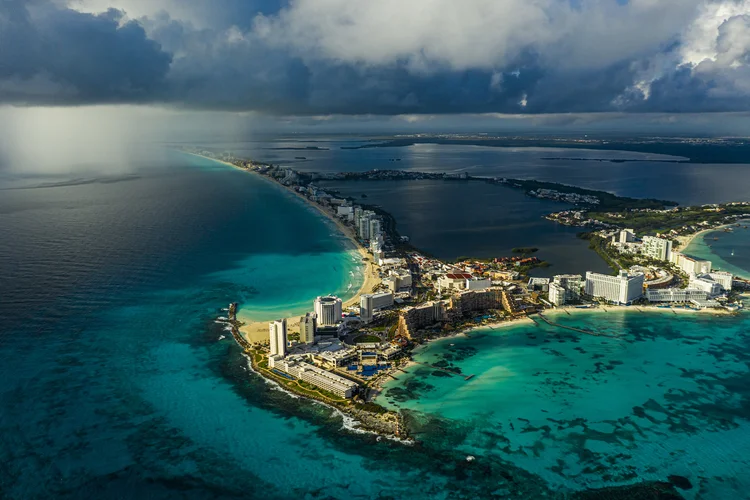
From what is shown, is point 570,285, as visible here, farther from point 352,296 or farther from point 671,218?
point 671,218

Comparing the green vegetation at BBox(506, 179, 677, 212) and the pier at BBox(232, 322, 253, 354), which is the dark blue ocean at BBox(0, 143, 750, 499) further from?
the green vegetation at BBox(506, 179, 677, 212)

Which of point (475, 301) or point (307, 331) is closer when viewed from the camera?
point (307, 331)

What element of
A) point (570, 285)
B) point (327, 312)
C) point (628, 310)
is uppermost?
point (570, 285)

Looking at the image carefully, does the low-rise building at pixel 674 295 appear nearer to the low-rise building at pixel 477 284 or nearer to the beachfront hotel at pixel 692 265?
the beachfront hotel at pixel 692 265

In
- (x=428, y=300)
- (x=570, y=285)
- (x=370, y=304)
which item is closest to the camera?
(x=370, y=304)

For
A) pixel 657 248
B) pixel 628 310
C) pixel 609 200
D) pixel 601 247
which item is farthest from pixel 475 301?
pixel 609 200

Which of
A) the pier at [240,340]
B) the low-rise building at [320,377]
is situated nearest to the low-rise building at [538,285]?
the low-rise building at [320,377]

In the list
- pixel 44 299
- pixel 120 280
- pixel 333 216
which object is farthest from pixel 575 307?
pixel 333 216
